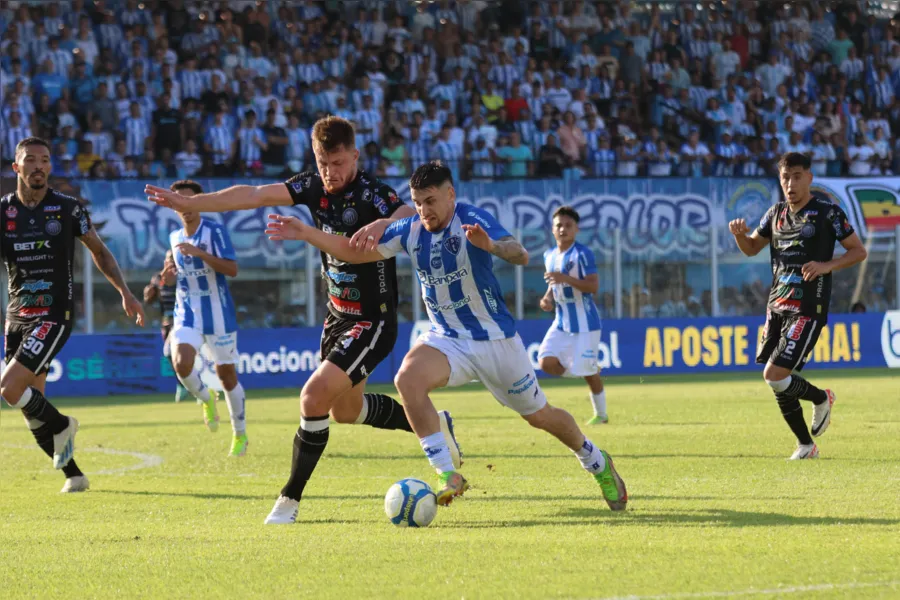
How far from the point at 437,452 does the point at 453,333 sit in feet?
2.36

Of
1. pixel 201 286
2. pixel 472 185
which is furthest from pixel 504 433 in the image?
pixel 472 185

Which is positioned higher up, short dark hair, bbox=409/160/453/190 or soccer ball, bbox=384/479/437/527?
short dark hair, bbox=409/160/453/190

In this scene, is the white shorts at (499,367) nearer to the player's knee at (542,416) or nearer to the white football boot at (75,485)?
the player's knee at (542,416)

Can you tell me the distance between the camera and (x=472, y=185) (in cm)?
2642

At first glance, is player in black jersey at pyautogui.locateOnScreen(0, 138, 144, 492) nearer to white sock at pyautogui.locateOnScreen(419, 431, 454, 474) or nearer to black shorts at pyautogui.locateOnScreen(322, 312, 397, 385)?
black shorts at pyautogui.locateOnScreen(322, 312, 397, 385)

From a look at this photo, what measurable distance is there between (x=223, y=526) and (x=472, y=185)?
19048 millimetres

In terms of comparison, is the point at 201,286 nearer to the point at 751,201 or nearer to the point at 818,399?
the point at 818,399

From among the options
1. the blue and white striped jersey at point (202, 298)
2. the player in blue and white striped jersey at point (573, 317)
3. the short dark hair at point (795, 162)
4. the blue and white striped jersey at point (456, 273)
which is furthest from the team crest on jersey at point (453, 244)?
the player in blue and white striped jersey at point (573, 317)

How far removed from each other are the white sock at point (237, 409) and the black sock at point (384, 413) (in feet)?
10.5

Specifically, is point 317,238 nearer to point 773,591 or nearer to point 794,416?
point 773,591

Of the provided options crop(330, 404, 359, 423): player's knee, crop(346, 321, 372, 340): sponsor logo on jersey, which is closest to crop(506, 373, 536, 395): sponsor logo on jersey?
crop(346, 321, 372, 340): sponsor logo on jersey

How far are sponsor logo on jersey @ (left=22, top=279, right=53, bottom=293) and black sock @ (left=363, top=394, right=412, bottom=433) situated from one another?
2.68m

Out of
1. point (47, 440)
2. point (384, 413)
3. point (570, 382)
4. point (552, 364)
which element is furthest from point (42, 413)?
point (570, 382)

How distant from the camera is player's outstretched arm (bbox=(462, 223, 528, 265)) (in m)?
7.14
